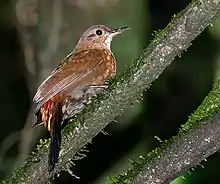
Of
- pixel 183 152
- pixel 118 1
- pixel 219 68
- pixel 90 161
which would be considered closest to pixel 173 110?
pixel 90 161

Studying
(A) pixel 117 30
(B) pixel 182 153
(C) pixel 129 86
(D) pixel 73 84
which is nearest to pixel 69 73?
(D) pixel 73 84

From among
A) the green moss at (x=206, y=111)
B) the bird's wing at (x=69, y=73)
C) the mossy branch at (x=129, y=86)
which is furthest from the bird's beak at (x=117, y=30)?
the green moss at (x=206, y=111)

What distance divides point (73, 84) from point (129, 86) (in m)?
1.43

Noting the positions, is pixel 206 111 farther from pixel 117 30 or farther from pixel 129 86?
pixel 117 30

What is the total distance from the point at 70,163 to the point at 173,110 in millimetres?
3847

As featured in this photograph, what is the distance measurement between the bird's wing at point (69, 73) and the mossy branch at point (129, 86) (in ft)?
2.70

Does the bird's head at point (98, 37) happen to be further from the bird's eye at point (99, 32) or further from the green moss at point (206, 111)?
the green moss at point (206, 111)

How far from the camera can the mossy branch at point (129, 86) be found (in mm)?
2904

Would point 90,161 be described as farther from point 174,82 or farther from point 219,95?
point 219,95

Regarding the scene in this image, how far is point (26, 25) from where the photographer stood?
233 inches

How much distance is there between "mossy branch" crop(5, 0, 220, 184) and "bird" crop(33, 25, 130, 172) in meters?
0.52

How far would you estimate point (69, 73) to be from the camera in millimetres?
4441

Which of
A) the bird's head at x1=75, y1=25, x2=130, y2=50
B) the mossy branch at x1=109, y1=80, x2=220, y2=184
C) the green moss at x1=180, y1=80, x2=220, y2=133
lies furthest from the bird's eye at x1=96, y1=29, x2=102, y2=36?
the mossy branch at x1=109, y1=80, x2=220, y2=184

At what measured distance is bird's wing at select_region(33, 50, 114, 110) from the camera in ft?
13.8
